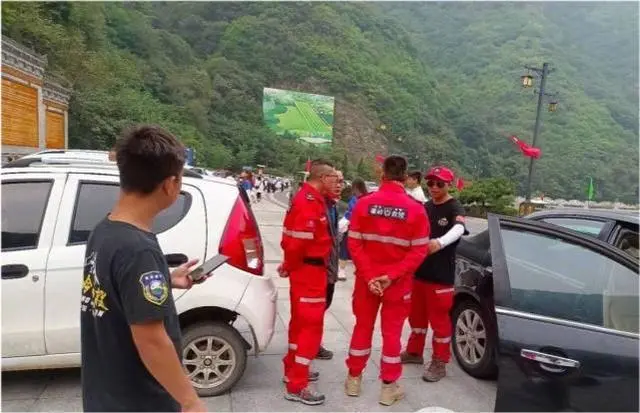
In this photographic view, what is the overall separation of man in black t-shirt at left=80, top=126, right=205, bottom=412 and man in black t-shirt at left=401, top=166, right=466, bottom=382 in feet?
8.07

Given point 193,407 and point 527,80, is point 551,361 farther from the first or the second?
point 527,80

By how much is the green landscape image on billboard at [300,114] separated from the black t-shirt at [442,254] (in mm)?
76051

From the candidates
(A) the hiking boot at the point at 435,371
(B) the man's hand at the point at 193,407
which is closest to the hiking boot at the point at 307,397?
(A) the hiking boot at the point at 435,371

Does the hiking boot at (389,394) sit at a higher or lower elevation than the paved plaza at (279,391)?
higher

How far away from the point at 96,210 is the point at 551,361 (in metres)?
2.60

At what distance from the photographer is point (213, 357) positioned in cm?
318

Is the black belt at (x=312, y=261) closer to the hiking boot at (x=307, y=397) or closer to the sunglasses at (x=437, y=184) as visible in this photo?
the hiking boot at (x=307, y=397)

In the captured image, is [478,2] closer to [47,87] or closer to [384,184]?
[47,87]

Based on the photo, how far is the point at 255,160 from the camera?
7462cm

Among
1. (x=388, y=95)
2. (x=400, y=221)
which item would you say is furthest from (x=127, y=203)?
(x=388, y=95)

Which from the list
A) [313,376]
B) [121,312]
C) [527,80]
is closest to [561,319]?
[313,376]

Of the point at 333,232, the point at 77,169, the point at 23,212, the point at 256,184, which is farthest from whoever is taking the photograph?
the point at 256,184

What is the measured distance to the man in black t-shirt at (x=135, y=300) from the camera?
1.33 m

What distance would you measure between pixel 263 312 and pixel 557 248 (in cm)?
179
